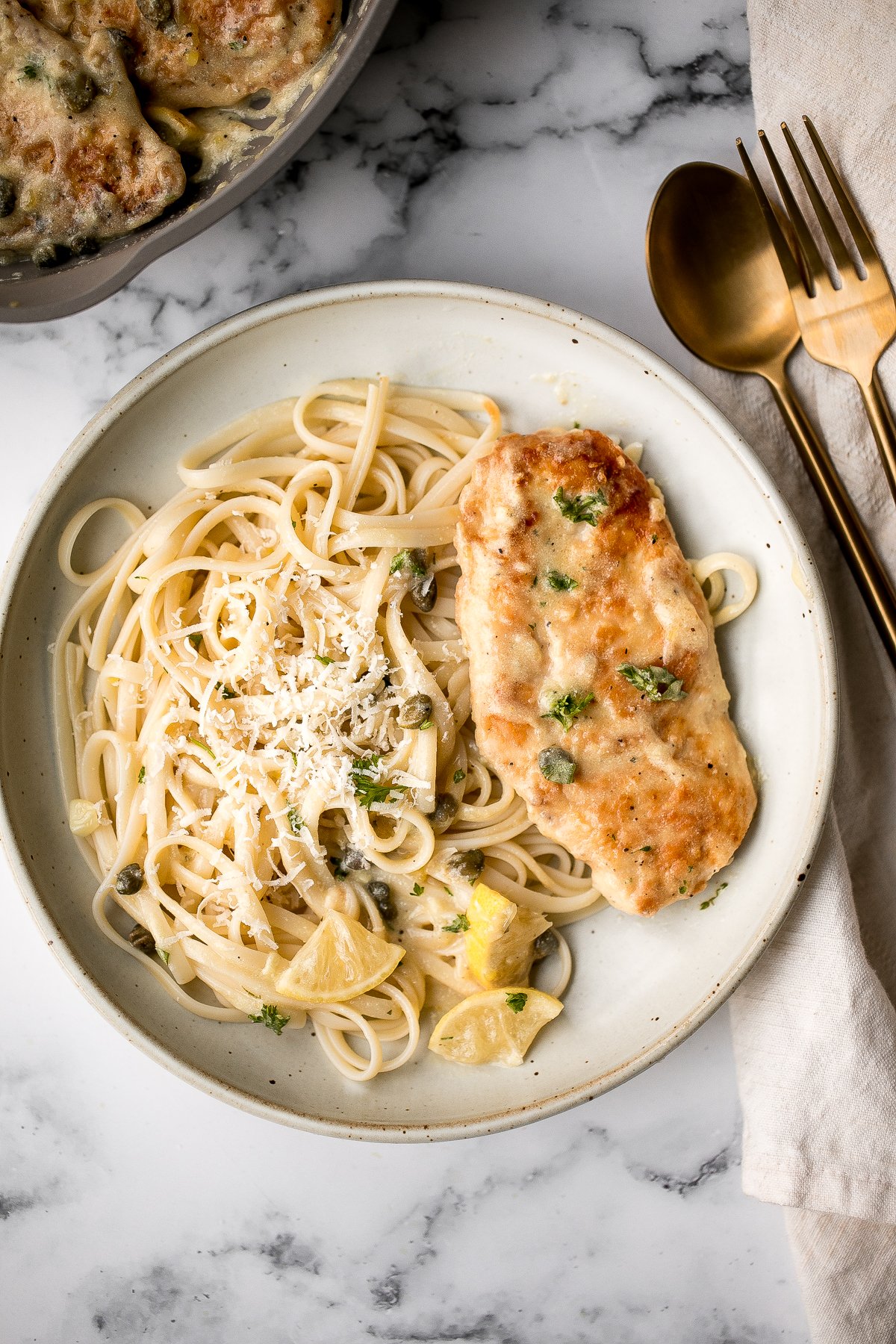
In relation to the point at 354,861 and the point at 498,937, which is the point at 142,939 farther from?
the point at 498,937

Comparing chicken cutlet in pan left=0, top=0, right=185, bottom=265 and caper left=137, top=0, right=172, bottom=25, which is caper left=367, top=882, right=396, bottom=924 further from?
caper left=137, top=0, right=172, bottom=25

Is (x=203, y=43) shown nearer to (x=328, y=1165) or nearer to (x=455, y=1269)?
(x=328, y=1165)

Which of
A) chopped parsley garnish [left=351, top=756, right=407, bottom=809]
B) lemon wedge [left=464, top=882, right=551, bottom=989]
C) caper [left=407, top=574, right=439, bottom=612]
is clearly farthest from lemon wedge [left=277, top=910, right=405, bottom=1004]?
caper [left=407, top=574, right=439, bottom=612]

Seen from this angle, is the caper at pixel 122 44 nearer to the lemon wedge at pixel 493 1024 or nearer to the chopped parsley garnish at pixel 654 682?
the chopped parsley garnish at pixel 654 682

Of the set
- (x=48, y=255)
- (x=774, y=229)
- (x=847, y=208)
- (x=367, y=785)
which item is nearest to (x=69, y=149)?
(x=48, y=255)

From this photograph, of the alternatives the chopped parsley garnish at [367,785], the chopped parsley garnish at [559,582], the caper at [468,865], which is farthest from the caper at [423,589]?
the caper at [468,865]

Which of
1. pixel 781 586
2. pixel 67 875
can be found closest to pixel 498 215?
pixel 781 586
